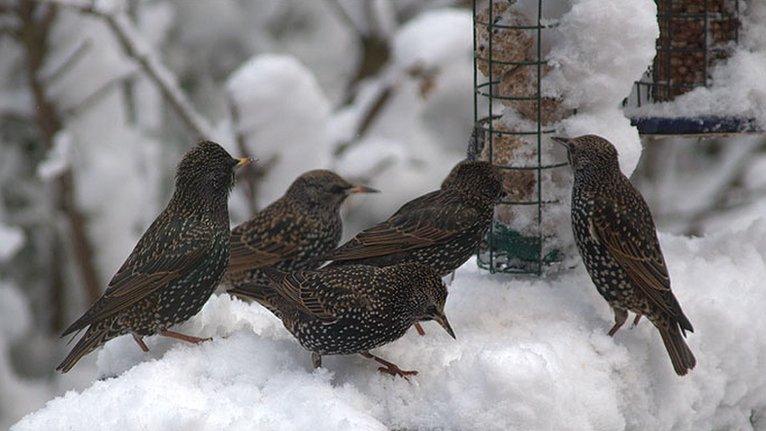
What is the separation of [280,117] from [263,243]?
190cm

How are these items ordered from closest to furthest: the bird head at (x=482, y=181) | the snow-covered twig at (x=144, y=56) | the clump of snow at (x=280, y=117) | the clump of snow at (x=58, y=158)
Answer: the bird head at (x=482, y=181) < the snow-covered twig at (x=144, y=56) < the clump of snow at (x=58, y=158) < the clump of snow at (x=280, y=117)

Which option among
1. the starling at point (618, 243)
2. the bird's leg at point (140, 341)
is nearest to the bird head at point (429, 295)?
the starling at point (618, 243)

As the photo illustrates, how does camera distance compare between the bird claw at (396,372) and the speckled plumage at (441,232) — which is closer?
the bird claw at (396,372)

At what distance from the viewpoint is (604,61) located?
16.3 ft

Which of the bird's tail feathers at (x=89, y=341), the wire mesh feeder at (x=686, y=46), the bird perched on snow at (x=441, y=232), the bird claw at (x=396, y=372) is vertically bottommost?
the bird claw at (x=396, y=372)

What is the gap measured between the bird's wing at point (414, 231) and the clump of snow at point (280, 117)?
2.31 metres

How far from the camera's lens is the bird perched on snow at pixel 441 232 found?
5039 mm

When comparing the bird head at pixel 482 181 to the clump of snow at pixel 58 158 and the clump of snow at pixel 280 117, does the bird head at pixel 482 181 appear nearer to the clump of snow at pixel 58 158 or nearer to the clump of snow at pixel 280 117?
the clump of snow at pixel 280 117

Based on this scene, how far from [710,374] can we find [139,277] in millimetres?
1963

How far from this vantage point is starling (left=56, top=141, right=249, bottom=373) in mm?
4641

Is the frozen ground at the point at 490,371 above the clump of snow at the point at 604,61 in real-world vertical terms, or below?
below

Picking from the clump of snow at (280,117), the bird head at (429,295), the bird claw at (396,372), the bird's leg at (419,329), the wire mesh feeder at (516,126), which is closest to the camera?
the bird claw at (396,372)

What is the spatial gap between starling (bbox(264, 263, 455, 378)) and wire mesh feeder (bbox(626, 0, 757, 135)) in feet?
4.73

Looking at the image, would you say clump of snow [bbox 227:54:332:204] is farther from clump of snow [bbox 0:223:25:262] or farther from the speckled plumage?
the speckled plumage
